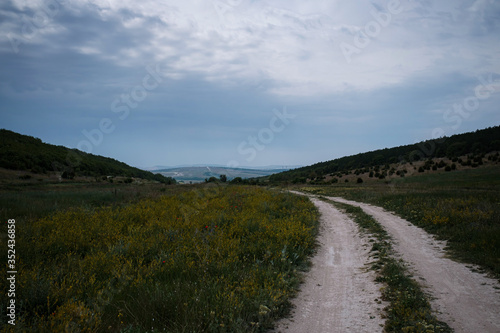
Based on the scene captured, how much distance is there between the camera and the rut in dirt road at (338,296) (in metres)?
4.41

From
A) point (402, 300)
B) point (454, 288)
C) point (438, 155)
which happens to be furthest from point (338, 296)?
point (438, 155)

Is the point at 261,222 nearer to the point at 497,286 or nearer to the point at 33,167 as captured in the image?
the point at 497,286

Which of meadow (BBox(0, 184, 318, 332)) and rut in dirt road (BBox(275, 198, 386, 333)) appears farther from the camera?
rut in dirt road (BBox(275, 198, 386, 333))

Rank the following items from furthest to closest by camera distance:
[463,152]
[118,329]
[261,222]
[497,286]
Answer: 1. [463,152]
2. [261,222]
3. [497,286]
4. [118,329]

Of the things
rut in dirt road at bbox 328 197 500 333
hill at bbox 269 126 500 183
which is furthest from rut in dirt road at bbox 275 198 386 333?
hill at bbox 269 126 500 183

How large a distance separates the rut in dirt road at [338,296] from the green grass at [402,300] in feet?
0.68

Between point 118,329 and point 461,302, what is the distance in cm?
610

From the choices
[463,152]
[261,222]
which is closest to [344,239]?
[261,222]

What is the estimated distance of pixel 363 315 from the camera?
4.70 m

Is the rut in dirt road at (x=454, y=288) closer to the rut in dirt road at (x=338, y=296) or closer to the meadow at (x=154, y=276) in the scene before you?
the rut in dirt road at (x=338, y=296)

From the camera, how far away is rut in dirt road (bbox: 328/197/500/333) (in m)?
4.31

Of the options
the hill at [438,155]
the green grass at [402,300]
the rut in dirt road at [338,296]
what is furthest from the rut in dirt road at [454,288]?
the hill at [438,155]

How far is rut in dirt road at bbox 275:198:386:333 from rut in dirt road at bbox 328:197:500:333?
1.06 metres

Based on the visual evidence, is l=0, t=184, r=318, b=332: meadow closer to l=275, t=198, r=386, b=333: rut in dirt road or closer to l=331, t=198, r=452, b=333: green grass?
l=275, t=198, r=386, b=333: rut in dirt road
